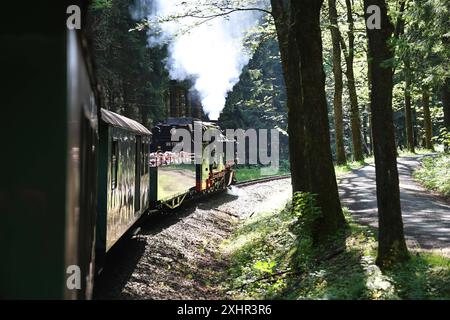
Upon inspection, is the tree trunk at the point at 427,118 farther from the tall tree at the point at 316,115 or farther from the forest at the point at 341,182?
the tall tree at the point at 316,115

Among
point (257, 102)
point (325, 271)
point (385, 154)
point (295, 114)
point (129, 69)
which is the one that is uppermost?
point (129, 69)

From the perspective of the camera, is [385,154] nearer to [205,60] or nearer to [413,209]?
[413,209]

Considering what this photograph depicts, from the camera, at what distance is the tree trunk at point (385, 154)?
23.4ft

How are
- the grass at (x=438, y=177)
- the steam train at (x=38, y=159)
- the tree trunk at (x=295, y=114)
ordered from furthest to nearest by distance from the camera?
the grass at (x=438, y=177) → the tree trunk at (x=295, y=114) → the steam train at (x=38, y=159)

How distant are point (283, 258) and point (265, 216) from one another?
5.71 meters

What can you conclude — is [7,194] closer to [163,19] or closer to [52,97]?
[52,97]

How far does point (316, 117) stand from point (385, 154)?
2915 mm

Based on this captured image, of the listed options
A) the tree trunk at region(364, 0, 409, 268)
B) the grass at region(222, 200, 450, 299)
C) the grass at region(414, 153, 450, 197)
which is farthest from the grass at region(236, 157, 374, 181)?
the tree trunk at region(364, 0, 409, 268)

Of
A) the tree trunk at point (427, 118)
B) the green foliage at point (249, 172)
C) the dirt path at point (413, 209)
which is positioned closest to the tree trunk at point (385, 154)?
the dirt path at point (413, 209)

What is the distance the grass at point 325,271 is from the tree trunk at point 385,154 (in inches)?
10.7

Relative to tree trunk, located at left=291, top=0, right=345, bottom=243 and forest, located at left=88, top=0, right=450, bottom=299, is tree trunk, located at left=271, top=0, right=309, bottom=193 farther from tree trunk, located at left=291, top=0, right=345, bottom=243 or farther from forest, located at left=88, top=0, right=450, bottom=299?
tree trunk, located at left=291, top=0, right=345, bottom=243

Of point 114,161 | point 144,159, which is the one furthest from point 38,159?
point 144,159

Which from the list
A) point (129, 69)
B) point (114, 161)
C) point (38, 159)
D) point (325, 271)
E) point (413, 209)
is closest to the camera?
point (38, 159)

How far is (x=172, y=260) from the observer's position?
1078cm
